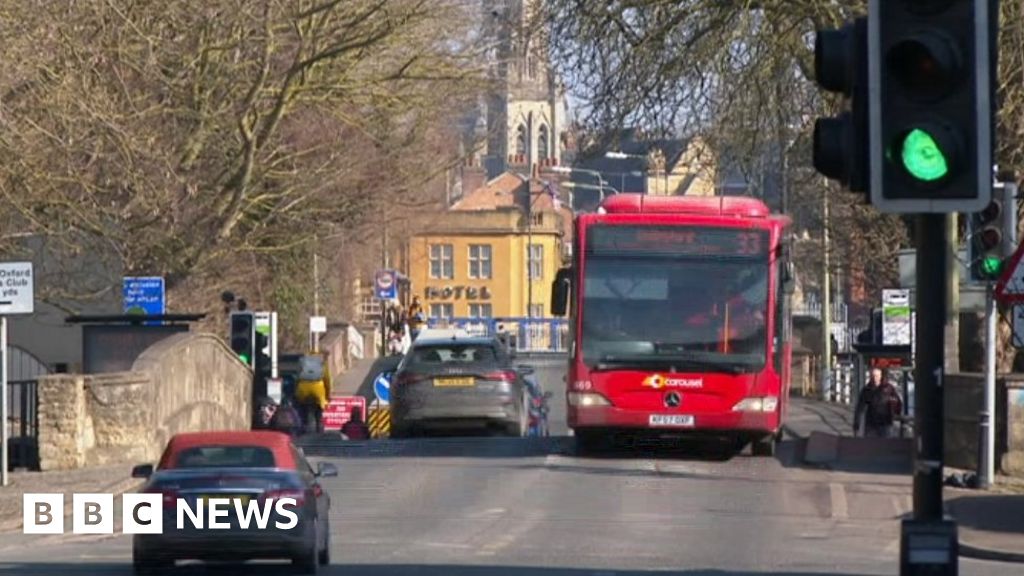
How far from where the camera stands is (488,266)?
116875mm

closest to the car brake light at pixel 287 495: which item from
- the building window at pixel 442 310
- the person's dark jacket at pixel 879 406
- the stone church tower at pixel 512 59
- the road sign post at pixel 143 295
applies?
the stone church tower at pixel 512 59

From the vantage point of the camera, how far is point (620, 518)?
20578mm

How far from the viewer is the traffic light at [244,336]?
130 feet

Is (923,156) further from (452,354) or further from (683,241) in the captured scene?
(452,354)

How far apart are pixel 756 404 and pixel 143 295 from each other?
459 inches

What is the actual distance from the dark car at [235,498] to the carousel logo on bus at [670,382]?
10.1 m

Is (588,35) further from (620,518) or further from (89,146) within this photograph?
(620,518)

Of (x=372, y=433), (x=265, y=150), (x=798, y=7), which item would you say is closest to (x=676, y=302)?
(x=798, y=7)

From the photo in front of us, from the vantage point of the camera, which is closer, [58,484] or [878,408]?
[58,484]

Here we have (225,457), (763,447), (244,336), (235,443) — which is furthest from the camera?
(244,336)

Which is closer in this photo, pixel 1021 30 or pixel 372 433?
pixel 1021 30

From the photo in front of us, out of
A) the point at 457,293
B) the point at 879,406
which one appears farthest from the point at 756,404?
the point at 457,293

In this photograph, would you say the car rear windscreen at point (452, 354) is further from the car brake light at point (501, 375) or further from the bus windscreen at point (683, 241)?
the bus windscreen at point (683, 241)

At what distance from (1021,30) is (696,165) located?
1008 centimetres
